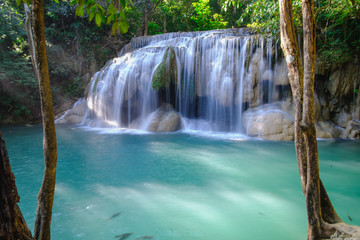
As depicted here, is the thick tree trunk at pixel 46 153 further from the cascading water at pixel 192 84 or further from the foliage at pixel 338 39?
the foliage at pixel 338 39

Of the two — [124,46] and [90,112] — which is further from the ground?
[124,46]

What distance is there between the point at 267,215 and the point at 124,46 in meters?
15.3

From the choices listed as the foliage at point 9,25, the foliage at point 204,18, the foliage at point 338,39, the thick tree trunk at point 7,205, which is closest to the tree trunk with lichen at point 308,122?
the thick tree trunk at point 7,205

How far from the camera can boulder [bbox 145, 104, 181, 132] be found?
10805 millimetres

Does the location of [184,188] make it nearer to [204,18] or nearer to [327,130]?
[327,130]

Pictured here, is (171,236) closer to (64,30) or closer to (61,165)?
(61,165)

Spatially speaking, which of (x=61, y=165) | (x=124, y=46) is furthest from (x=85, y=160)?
(x=124, y=46)

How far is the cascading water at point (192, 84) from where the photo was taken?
10.5 metres

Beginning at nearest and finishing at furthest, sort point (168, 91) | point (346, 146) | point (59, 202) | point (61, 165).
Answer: point (59, 202), point (61, 165), point (346, 146), point (168, 91)

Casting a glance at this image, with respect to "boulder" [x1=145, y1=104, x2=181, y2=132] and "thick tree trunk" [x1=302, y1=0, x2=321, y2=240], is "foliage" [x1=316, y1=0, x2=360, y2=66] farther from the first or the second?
"thick tree trunk" [x1=302, y1=0, x2=321, y2=240]

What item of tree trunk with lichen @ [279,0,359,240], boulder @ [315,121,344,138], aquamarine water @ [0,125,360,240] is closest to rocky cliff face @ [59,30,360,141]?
boulder @ [315,121,344,138]

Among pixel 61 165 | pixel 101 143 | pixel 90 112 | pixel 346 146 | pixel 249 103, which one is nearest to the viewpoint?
pixel 61 165

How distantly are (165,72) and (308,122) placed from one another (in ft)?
31.3

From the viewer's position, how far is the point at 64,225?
343cm
